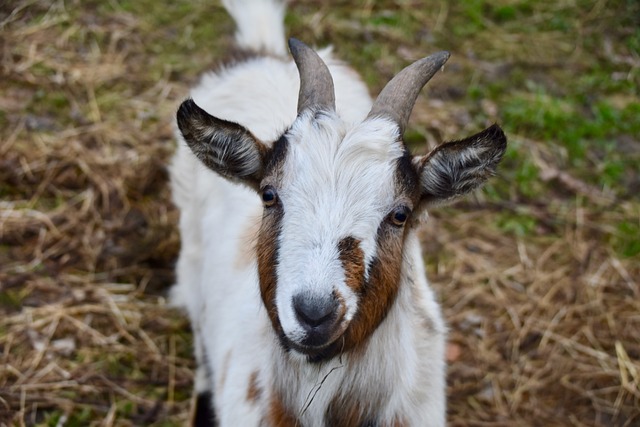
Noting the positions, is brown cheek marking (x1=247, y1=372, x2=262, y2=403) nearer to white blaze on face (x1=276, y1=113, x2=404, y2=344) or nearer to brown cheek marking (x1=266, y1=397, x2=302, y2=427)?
brown cheek marking (x1=266, y1=397, x2=302, y2=427)

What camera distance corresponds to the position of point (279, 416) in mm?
3369

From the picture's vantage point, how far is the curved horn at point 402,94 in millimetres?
3227

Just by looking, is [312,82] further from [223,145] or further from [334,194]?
[334,194]

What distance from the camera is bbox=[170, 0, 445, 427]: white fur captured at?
2908 mm

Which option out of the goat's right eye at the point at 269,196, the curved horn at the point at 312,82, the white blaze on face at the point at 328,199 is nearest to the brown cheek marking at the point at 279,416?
the white blaze on face at the point at 328,199

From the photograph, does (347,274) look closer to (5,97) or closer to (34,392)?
(34,392)

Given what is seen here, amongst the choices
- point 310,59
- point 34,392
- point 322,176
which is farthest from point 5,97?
point 322,176

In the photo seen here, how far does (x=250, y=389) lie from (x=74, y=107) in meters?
3.87

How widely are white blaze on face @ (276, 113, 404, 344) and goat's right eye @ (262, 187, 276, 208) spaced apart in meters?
0.03

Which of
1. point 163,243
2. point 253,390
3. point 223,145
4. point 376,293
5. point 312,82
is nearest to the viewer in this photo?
point 376,293

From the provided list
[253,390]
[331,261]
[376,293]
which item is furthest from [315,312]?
[253,390]

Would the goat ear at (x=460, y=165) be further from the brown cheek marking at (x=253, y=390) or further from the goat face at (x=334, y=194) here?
the brown cheek marking at (x=253, y=390)

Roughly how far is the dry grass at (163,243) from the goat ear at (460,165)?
2011 mm

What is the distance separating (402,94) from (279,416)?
4.54ft
